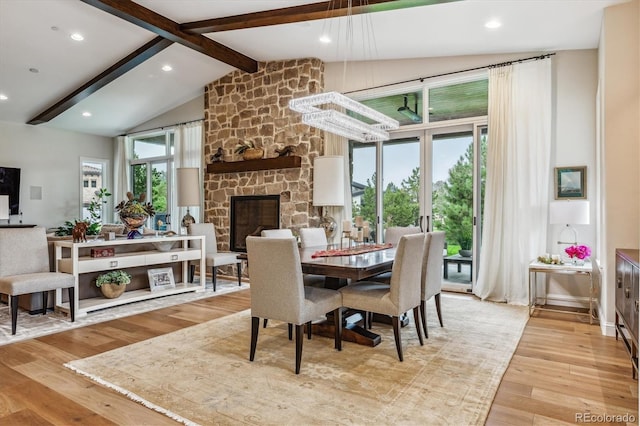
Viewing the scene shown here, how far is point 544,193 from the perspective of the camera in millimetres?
4633

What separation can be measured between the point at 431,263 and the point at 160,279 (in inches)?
137

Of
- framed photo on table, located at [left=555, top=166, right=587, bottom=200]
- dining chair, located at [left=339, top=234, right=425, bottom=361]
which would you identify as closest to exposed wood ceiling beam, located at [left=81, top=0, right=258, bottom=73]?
dining chair, located at [left=339, top=234, right=425, bottom=361]

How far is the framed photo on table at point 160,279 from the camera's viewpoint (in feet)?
16.5

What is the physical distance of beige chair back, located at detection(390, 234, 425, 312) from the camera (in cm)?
287

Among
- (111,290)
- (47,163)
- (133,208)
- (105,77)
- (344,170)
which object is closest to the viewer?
(111,290)

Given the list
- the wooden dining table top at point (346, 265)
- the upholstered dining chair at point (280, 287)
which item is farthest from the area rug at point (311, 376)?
the wooden dining table top at point (346, 265)

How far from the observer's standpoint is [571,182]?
455 cm

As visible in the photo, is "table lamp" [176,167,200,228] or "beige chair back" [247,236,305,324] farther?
"table lamp" [176,167,200,228]

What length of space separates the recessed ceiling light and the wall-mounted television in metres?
8.55

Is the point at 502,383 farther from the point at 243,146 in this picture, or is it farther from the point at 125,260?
the point at 243,146

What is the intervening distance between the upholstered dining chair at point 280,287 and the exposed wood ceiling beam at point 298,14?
2699 millimetres

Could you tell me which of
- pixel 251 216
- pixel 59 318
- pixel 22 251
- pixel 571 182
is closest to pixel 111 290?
pixel 59 318

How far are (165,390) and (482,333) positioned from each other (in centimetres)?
267

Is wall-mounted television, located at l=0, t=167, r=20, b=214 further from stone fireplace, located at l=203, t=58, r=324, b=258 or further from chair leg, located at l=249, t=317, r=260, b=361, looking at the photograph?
chair leg, located at l=249, t=317, r=260, b=361
